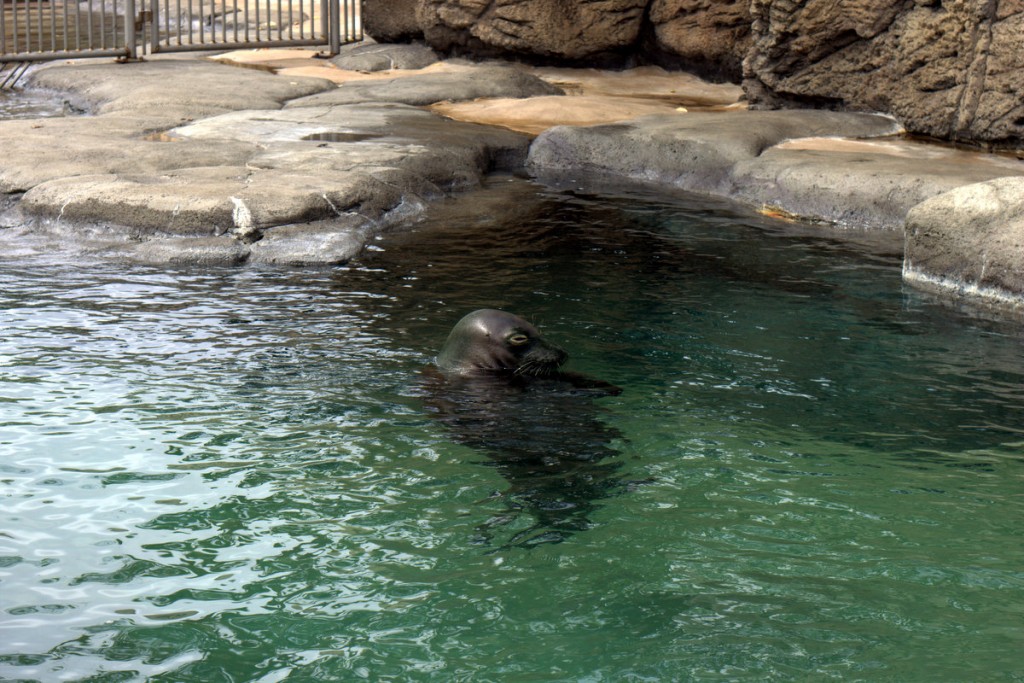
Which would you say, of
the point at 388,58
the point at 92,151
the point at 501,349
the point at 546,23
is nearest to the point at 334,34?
the point at 388,58

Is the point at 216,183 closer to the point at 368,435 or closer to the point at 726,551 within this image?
the point at 368,435

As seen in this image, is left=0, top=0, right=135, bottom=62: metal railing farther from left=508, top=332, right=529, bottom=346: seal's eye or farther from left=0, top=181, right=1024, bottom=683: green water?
left=508, top=332, right=529, bottom=346: seal's eye

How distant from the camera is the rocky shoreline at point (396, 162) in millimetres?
7793

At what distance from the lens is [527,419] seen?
4910 millimetres

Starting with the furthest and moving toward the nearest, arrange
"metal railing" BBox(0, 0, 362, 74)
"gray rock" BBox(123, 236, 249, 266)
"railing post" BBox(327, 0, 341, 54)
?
"railing post" BBox(327, 0, 341, 54)
"metal railing" BBox(0, 0, 362, 74)
"gray rock" BBox(123, 236, 249, 266)

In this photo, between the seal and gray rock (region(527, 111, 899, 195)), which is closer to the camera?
the seal

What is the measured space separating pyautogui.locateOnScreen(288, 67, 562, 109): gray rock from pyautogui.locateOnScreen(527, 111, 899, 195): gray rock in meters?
2.67

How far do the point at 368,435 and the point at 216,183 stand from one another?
444cm

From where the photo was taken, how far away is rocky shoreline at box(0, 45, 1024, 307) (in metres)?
7.79

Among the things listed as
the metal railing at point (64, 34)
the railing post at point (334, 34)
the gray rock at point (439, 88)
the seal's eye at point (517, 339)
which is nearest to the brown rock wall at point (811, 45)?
the railing post at point (334, 34)

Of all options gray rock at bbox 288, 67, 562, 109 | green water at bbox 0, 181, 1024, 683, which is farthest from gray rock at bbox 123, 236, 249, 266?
gray rock at bbox 288, 67, 562, 109

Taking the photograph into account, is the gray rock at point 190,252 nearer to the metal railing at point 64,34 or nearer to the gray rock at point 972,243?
the gray rock at point 972,243

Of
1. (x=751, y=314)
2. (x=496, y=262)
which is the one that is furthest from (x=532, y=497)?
(x=496, y=262)

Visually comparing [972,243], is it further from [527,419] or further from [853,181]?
[527,419]
